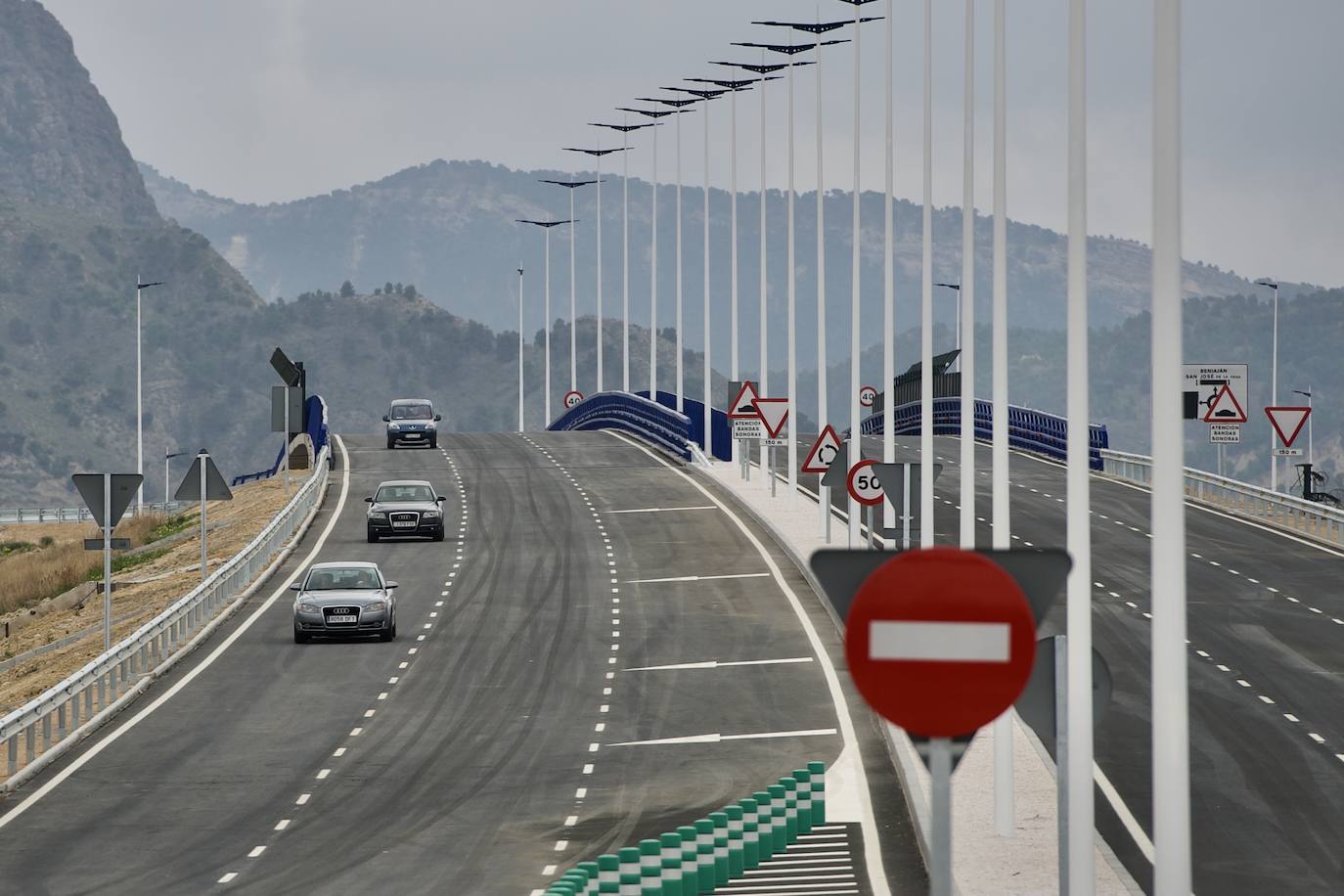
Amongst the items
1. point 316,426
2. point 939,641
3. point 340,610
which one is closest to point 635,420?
point 316,426

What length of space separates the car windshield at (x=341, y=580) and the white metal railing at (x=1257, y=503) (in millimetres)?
20910

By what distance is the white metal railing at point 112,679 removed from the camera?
2627 cm

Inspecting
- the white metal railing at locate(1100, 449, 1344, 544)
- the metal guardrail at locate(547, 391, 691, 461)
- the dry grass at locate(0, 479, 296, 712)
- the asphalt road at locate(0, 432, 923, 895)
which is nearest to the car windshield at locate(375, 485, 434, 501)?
the asphalt road at locate(0, 432, 923, 895)

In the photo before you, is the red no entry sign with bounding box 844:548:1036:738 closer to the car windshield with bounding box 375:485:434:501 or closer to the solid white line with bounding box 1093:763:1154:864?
the solid white line with bounding box 1093:763:1154:864

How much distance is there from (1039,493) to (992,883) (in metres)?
41.7

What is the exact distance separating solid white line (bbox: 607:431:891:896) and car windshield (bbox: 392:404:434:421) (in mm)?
20520

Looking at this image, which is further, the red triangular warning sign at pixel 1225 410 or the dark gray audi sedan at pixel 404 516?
the dark gray audi sedan at pixel 404 516

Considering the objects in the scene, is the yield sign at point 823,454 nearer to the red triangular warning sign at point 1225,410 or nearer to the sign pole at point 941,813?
the red triangular warning sign at point 1225,410

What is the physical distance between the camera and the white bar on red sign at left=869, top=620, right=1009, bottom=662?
6699 mm

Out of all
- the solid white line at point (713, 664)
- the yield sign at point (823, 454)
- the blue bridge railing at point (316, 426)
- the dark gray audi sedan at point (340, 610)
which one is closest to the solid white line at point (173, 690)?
the dark gray audi sedan at point (340, 610)

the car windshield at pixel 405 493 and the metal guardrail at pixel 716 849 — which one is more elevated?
the car windshield at pixel 405 493

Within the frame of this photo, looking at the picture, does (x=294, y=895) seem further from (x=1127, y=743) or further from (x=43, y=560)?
(x=43, y=560)

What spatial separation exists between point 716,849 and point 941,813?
519 inches

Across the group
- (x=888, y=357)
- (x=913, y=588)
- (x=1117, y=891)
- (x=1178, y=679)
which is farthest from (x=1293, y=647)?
(x=913, y=588)
